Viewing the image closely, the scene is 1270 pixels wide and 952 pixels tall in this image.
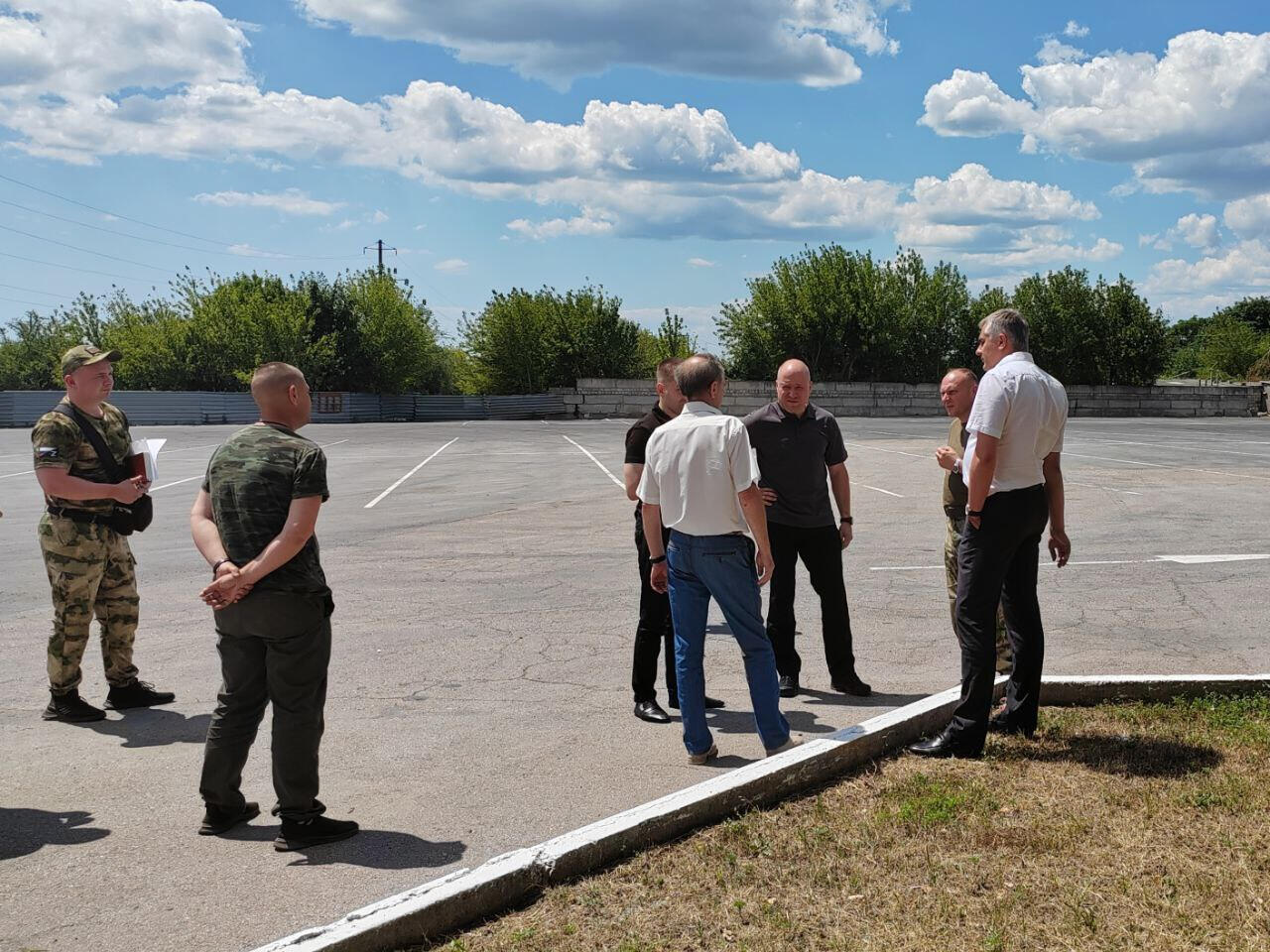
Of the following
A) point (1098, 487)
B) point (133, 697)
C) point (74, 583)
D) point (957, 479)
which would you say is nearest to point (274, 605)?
point (74, 583)

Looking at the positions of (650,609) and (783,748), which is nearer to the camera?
(783,748)

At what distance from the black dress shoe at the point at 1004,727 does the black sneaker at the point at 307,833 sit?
312 centimetres

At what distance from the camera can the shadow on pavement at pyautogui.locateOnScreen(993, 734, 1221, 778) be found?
4.77 metres

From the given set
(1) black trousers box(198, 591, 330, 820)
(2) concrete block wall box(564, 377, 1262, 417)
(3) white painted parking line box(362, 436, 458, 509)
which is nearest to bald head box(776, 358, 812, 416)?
(1) black trousers box(198, 591, 330, 820)

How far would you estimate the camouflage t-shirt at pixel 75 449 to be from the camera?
573cm

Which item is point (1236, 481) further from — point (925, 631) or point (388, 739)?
point (388, 739)

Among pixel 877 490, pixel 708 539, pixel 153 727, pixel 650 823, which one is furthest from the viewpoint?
pixel 877 490

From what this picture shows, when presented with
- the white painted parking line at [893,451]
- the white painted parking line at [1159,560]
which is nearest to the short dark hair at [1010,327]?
the white painted parking line at [1159,560]

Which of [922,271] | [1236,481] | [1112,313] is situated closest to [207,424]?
[922,271]

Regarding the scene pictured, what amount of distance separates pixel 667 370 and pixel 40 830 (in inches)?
139

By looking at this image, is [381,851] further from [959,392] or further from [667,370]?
[959,392]

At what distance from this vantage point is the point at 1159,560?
1076cm

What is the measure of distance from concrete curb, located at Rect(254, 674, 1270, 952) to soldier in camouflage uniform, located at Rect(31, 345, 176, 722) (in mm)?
3220

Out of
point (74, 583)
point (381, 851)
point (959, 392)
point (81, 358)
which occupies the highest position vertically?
point (81, 358)
